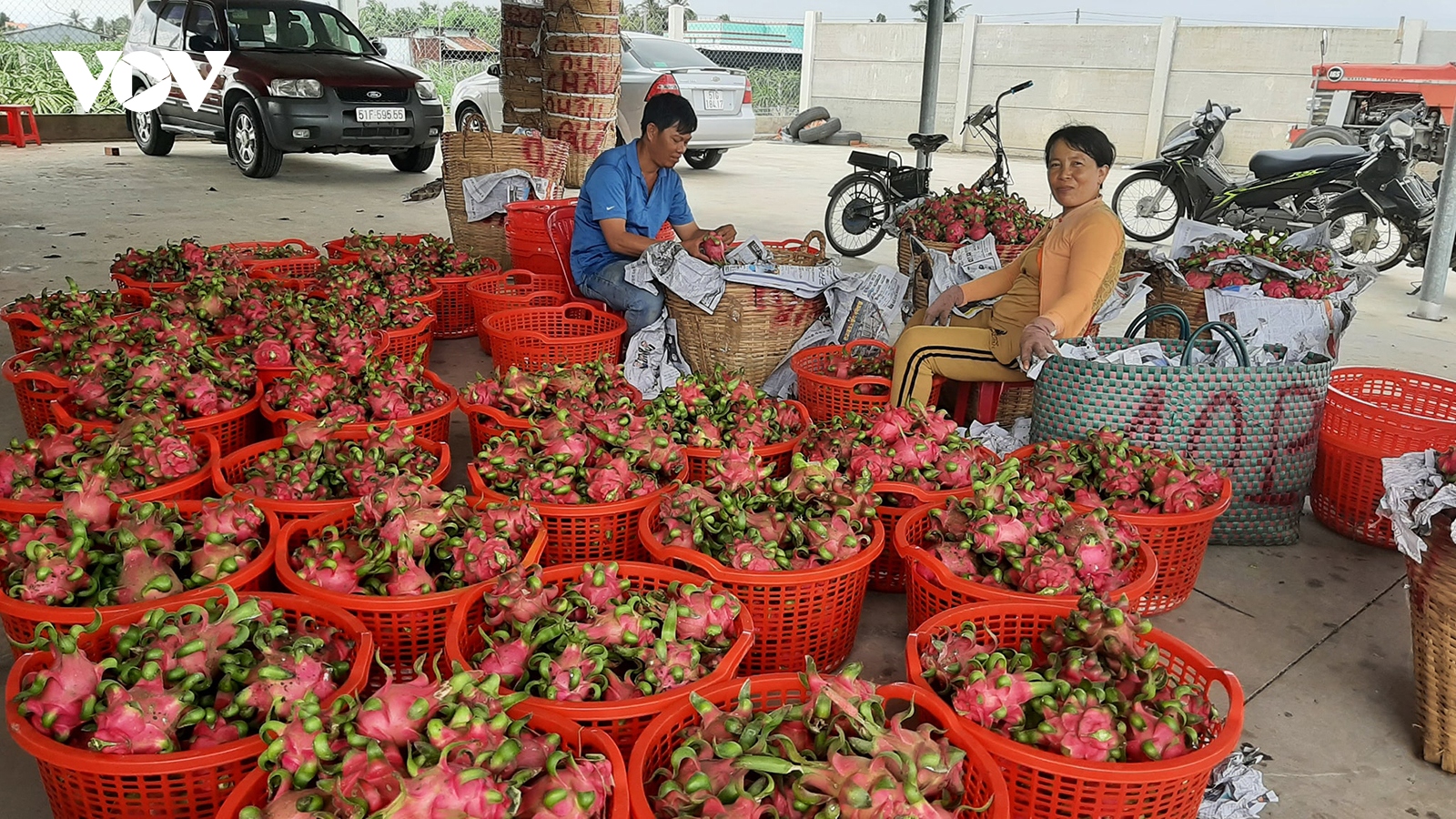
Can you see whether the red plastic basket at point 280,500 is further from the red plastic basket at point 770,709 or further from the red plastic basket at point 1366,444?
the red plastic basket at point 1366,444

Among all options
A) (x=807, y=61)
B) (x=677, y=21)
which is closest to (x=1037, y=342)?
(x=807, y=61)

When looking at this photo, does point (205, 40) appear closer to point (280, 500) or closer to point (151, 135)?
point (151, 135)

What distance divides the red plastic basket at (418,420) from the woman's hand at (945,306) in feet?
5.96

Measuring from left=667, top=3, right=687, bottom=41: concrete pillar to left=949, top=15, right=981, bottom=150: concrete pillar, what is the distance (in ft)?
21.2

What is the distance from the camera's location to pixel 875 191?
7.29 metres

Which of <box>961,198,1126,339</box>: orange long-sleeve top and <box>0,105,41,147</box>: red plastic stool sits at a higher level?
<box>0,105,41,147</box>: red plastic stool

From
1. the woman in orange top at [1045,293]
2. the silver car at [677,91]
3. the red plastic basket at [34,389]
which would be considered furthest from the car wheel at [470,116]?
the woman in orange top at [1045,293]

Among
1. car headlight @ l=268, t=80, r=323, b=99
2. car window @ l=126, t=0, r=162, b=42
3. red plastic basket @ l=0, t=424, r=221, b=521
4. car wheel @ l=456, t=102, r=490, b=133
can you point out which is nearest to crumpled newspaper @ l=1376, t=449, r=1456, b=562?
red plastic basket @ l=0, t=424, r=221, b=521

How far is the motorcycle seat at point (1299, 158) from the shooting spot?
6848 mm

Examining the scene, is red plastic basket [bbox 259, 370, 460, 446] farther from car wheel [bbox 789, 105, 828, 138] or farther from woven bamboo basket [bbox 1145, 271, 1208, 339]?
car wheel [bbox 789, 105, 828, 138]

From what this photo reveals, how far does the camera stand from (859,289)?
12.9 ft

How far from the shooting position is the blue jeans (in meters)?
4.14

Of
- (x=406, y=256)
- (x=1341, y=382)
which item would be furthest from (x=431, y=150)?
(x=1341, y=382)

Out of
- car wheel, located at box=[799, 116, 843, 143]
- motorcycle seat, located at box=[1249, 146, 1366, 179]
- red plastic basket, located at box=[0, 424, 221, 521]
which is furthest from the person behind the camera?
car wheel, located at box=[799, 116, 843, 143]
